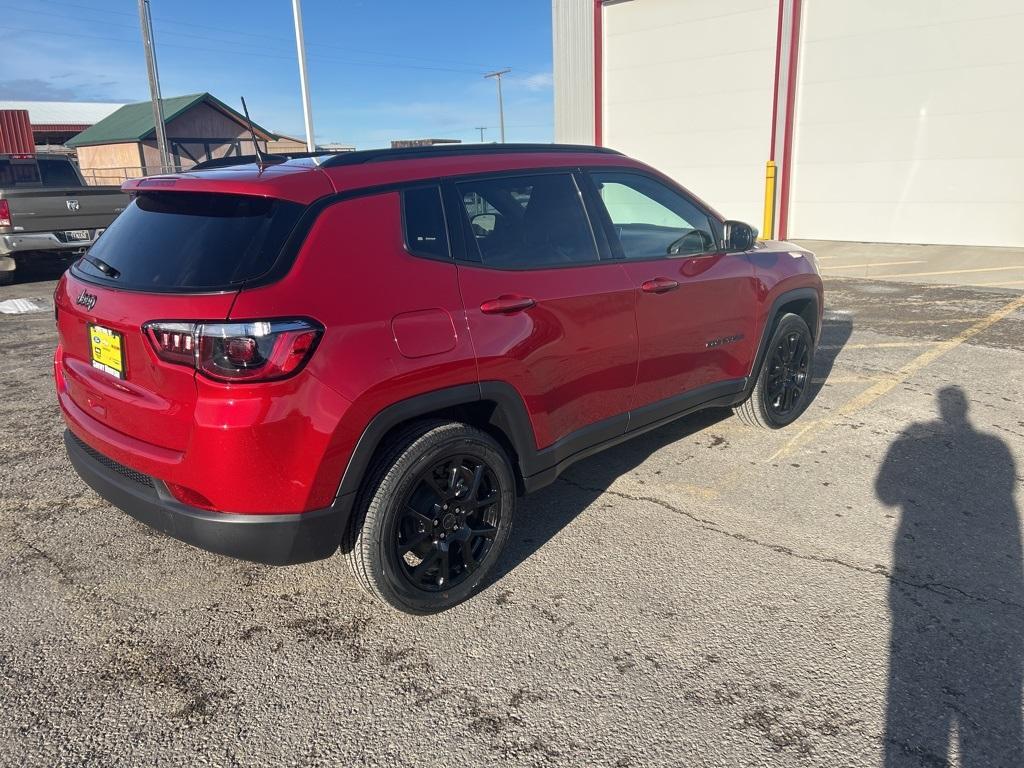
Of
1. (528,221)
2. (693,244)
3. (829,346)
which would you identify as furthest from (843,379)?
(528,221)

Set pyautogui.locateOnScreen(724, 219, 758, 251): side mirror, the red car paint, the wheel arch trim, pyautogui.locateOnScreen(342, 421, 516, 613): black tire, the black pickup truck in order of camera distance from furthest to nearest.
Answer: the black pickup truck < pyautogui.locateOnScreen(724, 219, 758, 251): side mirror < pyautogui.locateOnScreen(342, 421, 516, 613): black tire < the wheel arch trim < the red car paint

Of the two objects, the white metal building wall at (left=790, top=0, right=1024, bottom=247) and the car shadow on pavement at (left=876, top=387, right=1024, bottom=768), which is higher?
the white metal building wall at (left=790, top=0, right=1024, bottom=247)

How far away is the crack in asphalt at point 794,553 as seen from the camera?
2934mm

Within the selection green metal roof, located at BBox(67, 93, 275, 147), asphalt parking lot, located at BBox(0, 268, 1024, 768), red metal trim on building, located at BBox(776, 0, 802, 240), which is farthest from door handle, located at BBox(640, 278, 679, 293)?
green metal roof, located at BBox(67, 93, 275, 147)

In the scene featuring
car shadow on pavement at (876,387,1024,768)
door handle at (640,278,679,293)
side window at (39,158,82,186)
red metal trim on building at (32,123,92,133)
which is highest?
red metal trim on building at (32,123,92,133)

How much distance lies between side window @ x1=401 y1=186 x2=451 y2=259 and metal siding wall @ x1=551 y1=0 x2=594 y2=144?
14047 mm

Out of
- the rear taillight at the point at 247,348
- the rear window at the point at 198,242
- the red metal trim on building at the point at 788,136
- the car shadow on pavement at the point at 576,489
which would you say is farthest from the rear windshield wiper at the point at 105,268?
the red metal trim on building at the point at 788,136

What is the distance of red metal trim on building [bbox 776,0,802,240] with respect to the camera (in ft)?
44.4

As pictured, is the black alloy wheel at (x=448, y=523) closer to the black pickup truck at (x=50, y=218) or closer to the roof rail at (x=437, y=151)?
the roof rail at (x=437, y=151)

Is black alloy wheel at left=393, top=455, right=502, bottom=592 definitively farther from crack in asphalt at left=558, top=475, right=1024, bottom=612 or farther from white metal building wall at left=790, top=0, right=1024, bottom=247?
white metal building wall at left=790, top=0, right=1024, bottom=247

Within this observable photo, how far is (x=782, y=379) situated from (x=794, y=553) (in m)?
1.72

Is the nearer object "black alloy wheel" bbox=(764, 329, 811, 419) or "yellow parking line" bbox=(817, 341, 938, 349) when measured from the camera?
"black alloy wheel" bbox=(764, 329, 811, 419)

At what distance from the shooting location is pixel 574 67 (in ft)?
53.4

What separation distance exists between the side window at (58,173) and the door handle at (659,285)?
11865 millimetres
